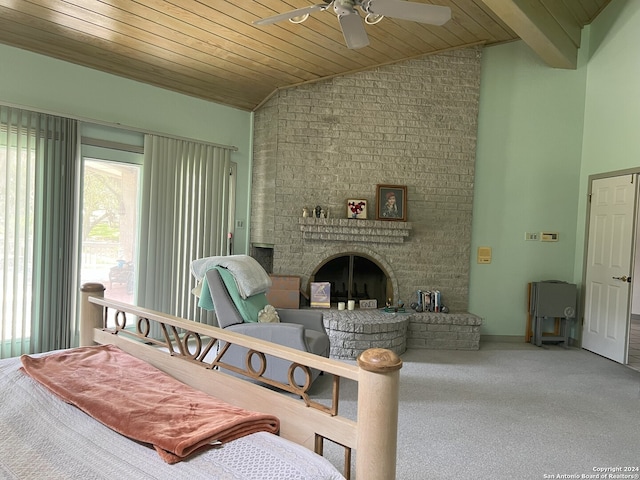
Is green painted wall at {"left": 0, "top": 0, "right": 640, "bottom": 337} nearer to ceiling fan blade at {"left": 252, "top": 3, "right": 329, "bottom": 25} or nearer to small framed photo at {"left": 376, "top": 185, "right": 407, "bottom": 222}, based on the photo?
small framed photo at {"left": 376, "top": 185, "right": 407, "bottom": 222}

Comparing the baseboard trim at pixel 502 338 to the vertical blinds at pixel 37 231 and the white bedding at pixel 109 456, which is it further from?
the white bedding at pixel 109 456

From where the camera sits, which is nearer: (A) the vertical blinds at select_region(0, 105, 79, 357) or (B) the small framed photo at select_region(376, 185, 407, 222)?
(A) the vertical blinds at select_region(0, 105, 79, 357)

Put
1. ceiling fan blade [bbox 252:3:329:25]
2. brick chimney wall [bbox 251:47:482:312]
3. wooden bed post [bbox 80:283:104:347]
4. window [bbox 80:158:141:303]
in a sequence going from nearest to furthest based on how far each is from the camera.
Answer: wooden bed post [bbox 80:283:104:347] → ceiling fan blade [bbox 252:3:329:25] → window [bbox 80:158:141:303] → brick chimney wall [bbox 251:47:482:312]

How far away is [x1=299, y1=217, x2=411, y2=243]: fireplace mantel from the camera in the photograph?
201 inches

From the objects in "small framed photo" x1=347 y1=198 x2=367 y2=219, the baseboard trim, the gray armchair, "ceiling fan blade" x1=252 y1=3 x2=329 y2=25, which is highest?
"ceiling fan blade" x1=252 y1=3 x2=329 y2=25

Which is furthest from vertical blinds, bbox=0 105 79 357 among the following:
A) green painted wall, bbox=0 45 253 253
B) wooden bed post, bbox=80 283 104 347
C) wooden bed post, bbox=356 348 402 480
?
wooden bed post, bbox=356 348 402 480

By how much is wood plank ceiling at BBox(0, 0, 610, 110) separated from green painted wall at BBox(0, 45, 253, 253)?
100 millimetres

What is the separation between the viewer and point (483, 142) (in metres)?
5.37

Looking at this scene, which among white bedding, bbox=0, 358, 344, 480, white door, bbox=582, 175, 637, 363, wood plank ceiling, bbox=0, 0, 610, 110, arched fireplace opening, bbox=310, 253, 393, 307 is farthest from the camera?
arched fireplace opening, bbox=310, 253, 393, 307

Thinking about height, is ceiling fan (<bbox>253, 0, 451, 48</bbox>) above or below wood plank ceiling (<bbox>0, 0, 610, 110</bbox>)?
below

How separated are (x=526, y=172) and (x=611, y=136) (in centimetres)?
91

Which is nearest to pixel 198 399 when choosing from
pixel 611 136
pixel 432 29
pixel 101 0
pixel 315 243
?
pixel 101 0

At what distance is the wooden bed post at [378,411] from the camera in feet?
4.10

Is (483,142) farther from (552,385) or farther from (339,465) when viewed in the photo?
(339,465)
